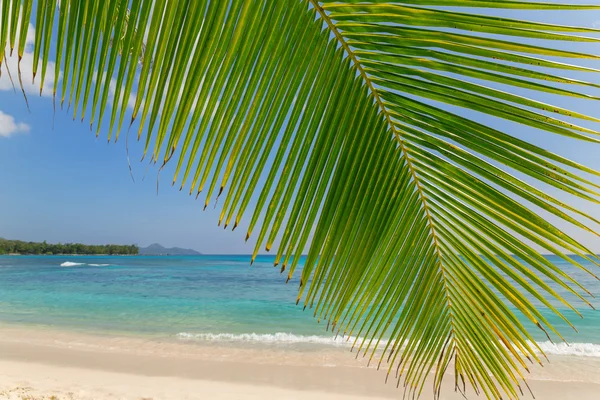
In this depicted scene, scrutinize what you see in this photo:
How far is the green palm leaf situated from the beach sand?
630cm

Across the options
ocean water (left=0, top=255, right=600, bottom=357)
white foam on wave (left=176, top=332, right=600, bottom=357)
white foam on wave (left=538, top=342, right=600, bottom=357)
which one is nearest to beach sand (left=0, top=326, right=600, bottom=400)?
white foam on wave (left=538, top=342, right=600, bottom=357)

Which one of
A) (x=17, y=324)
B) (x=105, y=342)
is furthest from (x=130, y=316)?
(x=105, y=342)

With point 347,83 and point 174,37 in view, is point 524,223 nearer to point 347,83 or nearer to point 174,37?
point 347,83

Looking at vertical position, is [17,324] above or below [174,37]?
below

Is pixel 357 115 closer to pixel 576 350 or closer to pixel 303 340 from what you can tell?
pixel 303 340

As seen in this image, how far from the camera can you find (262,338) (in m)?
10.6

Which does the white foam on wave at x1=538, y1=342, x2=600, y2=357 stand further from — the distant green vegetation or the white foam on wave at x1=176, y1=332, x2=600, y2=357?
the distant green vegetation

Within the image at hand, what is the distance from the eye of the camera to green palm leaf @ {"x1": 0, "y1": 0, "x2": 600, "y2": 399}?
1.97 ft

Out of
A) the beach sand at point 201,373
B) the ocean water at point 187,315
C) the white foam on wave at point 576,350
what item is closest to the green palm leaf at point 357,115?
the beach sand at point 201,373

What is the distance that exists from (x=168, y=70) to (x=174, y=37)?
0.05 m

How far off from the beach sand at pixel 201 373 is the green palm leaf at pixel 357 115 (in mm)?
6302

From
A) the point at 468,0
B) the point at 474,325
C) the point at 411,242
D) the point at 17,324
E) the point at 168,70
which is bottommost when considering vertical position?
the point at 17,324

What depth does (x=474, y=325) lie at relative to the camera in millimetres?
927

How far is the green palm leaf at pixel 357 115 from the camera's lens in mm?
600
